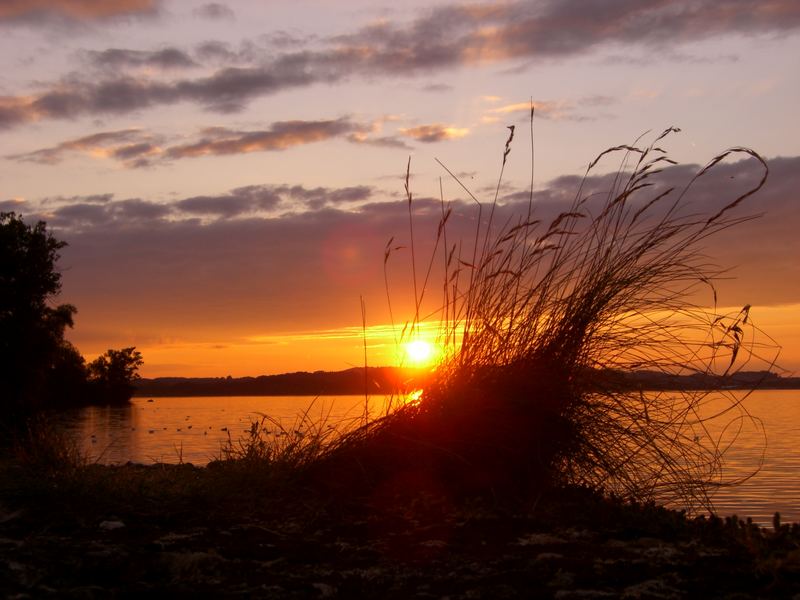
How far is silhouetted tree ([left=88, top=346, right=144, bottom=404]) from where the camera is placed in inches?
3255

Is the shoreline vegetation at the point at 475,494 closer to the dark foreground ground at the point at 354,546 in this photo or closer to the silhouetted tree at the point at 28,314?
the dark foreground ground at the point at 354,546

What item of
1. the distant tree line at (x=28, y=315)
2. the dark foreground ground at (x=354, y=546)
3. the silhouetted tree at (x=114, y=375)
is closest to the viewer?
the dark foreground ground at (x=354, y=546)

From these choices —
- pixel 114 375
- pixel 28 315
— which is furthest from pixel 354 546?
pixel 114 375

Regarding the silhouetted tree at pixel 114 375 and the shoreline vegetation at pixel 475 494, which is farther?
the silhouetted tree at pixel 114 375

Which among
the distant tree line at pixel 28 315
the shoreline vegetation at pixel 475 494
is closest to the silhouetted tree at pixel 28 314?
the distant tree line at pixel 28 315

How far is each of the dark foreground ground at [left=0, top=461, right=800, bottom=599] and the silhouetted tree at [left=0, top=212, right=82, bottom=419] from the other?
1219 inches

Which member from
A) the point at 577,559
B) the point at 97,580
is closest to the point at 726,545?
the point at 577,559

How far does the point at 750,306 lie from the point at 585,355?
96 cm

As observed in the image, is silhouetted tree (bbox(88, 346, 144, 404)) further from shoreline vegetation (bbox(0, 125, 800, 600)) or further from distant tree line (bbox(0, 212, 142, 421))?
shoreline vegetation (bbox(0, 125, 800, 600))

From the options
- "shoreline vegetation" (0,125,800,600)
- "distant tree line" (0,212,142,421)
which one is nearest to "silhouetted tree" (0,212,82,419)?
"distant tree line" (0,212,142,421)

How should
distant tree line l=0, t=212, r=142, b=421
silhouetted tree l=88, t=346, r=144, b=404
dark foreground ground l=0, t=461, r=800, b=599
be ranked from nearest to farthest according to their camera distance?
dark foreground ground l=0, t=461, r=800, b=599, distant tree line l=0, t=212, r=142, b=421, silhouetted tree l=88, t=346, r=144, b=404

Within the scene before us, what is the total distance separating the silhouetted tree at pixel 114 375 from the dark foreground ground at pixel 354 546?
273 feet

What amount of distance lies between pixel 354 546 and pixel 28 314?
34.3 metres

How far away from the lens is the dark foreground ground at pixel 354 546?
2.78 meters
